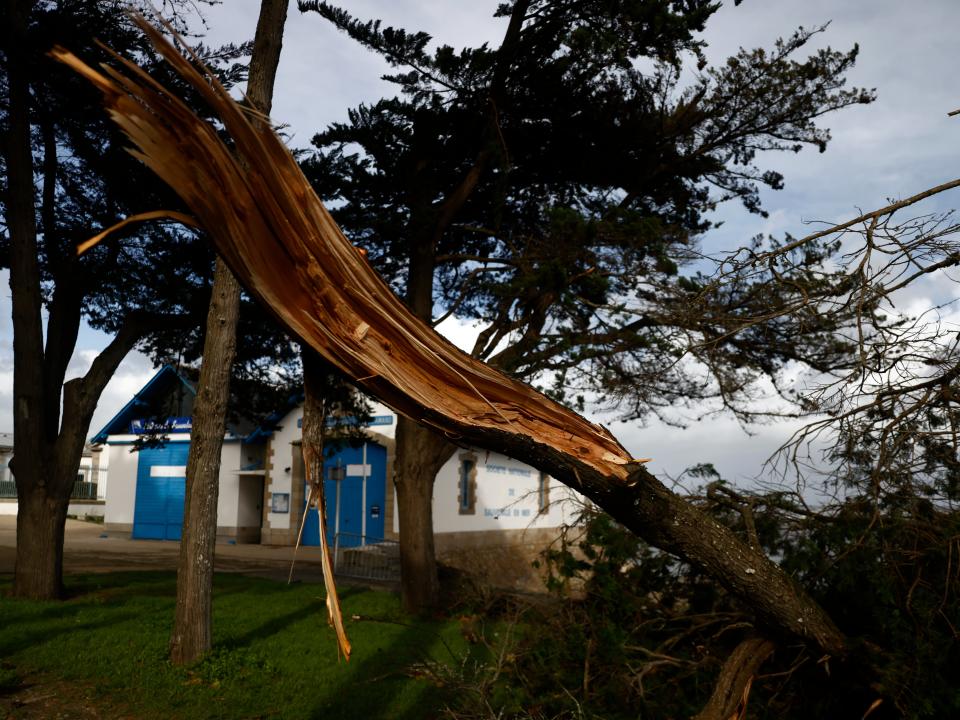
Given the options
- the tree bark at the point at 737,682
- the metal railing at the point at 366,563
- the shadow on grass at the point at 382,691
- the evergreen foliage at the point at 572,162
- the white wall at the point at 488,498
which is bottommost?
the shadow on grass at the point at 382,691

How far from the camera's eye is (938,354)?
4438 mm

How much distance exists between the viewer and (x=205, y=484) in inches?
350

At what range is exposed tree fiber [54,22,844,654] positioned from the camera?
1.73 meters

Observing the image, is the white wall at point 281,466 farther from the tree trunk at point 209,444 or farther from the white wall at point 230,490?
the tree trunk at point 209,444

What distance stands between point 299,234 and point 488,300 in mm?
11283

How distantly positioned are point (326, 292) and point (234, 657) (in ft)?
26.2

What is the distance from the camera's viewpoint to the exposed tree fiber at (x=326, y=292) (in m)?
1.73

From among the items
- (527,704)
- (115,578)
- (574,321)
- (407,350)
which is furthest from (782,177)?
(115,578)

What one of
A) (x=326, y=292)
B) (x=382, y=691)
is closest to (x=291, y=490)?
(x=382, y=691)

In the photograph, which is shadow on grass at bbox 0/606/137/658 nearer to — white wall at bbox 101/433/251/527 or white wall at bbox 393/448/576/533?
white wall at bbox 393/448/576/533

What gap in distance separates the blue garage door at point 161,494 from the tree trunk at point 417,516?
16.7m

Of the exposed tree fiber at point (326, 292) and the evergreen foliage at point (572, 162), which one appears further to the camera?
the evergreen foliage at point (572, 162)

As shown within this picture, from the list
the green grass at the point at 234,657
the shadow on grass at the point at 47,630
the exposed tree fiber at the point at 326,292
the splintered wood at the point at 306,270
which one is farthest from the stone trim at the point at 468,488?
the splintered wood at the point at 306,270

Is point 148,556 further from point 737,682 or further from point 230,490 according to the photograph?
point 737,682
